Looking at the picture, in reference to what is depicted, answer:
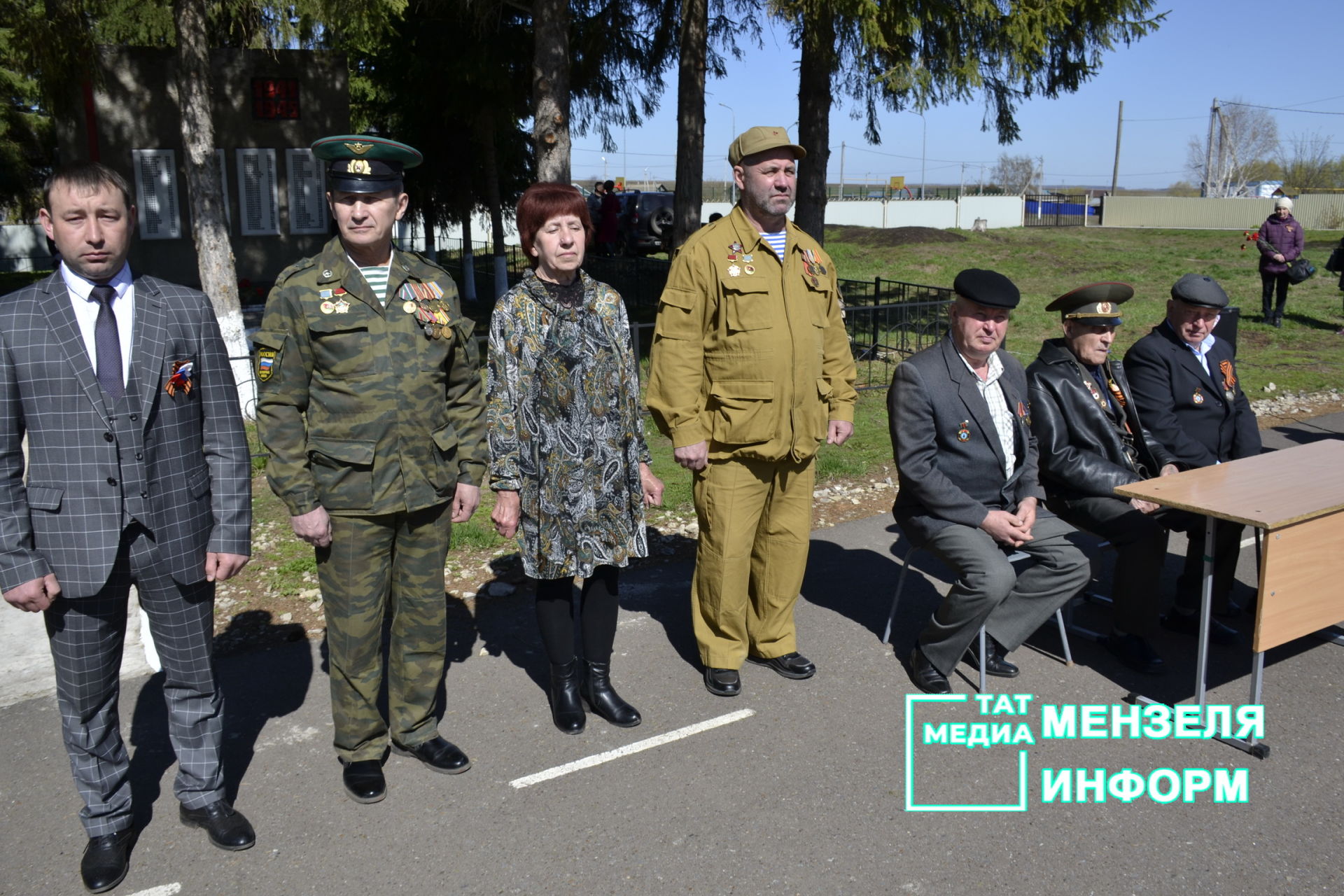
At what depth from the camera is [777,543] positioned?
14.5 feet

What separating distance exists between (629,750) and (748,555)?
3.10 feet

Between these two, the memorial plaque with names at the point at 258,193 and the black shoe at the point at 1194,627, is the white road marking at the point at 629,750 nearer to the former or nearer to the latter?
the black shoe at the point at 1194,627

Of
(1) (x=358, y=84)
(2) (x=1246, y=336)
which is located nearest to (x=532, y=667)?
(2) (x=1246, y=336)

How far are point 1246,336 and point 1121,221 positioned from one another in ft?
115

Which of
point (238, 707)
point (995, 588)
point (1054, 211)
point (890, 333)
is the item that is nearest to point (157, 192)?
point (890, 333)

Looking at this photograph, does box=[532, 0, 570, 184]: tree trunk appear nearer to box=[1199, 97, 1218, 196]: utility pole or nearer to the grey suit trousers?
the grey suit trousers

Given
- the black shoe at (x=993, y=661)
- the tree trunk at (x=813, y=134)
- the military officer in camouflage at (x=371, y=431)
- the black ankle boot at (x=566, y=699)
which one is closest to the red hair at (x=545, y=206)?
the military officer in camouflage at (x=371, y=431)

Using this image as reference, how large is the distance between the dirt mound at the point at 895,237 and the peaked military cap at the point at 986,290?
22502 millimetres

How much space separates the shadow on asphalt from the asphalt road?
1cm

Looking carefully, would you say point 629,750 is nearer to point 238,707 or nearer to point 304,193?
point 238,707

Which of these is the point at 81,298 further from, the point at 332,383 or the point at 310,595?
the point at 310,595

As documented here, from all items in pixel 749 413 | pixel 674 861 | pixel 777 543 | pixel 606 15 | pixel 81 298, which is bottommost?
pixel 674 861

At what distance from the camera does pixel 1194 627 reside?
4.98 meters

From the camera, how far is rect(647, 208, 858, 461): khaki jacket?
4086 millimetres
